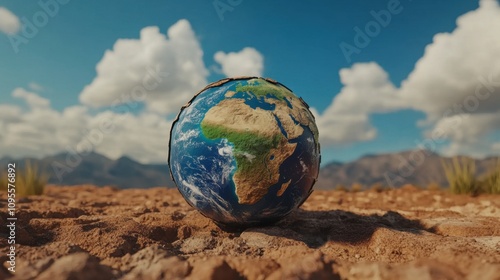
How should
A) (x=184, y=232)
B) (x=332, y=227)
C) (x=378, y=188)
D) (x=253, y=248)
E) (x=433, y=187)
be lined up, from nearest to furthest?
(x=253, y=248) → (x=184, y=232) → (x=332, y=227) → (x=433, y=187) → (x=378, y=188)

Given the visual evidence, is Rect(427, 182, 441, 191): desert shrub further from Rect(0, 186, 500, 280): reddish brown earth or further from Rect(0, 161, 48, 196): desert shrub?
Rect(0, 161, 48, 196): desert shrub

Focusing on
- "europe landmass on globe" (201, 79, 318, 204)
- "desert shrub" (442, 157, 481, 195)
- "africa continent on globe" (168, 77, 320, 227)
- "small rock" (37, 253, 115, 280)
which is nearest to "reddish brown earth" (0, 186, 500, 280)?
"small rock" (37, 253, 115, 280)

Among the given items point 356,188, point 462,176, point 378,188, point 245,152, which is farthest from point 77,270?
point 356,188

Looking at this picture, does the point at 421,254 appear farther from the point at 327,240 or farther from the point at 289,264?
the point at 289,264

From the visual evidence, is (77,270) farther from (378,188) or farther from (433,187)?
(433,187)

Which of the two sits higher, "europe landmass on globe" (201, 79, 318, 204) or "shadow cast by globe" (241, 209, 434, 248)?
"europe landmass on globe" (201, 79, 318, 204)

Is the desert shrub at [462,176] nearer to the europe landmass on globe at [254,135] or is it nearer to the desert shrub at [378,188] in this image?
the desert shrub at [378,188]
